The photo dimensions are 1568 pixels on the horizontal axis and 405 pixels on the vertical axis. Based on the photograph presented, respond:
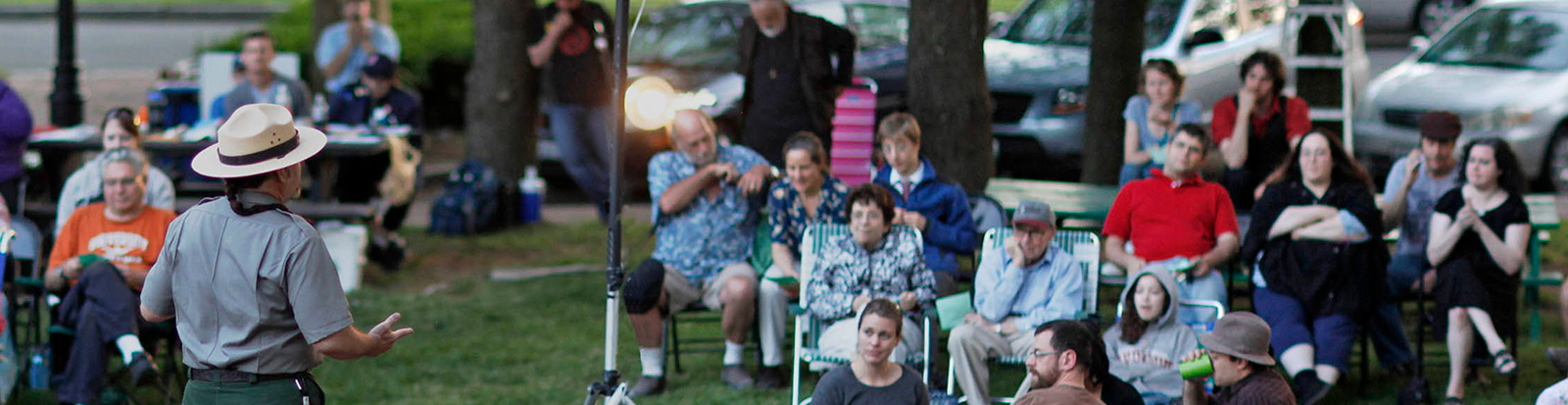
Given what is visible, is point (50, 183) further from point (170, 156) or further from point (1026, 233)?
point (1026, 233)

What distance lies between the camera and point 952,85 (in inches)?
324

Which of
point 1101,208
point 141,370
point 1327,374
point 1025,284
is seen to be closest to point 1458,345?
point 1327,374

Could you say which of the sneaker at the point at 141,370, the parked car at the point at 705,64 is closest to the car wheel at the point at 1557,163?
the parked car at the point at 705,64

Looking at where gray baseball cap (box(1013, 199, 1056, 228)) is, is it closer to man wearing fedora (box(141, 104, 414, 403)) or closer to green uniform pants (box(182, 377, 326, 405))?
man wearing fedora (box(141, 104, 414, 403))

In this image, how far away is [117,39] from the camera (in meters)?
25.6

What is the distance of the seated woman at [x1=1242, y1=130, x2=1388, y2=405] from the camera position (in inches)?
261

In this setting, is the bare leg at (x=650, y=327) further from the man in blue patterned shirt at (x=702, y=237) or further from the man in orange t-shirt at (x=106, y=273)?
the man in orange t-shirt at (x=106, y=273)

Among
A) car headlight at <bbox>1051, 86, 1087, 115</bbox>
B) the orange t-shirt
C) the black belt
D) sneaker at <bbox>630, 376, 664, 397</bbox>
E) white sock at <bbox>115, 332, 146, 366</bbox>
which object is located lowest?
sneaker at <bbox>630, 376, 664, 397</bbox>

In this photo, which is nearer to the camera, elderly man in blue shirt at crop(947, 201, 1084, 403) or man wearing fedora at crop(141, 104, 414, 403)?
man wearing fedora at crop(141, 104, 414, 403)

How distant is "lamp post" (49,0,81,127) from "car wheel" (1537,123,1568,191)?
31.6 ft

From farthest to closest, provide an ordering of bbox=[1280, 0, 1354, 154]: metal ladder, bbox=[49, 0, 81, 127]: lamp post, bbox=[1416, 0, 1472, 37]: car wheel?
1. bbox=[1416, 0, 1472, 37]: car wheel
2. bbox=[49, 0, 81, 127]: lamp post
3. bbox=[1280, 0, 1354, 154]: metal ladder

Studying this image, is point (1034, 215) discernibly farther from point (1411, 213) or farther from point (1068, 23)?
point (1068, 23)

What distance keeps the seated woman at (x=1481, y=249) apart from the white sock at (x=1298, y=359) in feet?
1.95

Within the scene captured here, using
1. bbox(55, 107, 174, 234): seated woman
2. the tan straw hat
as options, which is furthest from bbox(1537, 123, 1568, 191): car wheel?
the tan straw hat
